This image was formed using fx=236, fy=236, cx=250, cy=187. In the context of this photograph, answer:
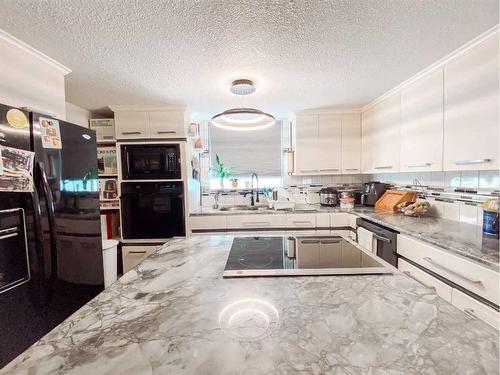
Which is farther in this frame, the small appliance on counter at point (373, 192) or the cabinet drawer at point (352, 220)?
the small appliance on counter at point (373, 192)

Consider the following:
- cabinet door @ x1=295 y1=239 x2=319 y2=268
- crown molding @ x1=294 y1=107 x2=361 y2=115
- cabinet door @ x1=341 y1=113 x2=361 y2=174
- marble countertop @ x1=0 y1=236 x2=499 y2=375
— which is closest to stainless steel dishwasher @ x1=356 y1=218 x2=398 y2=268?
cabinet door @ x1=295 y1=239 x2=319 y2=268

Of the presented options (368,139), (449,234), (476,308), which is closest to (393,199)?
(368,139)

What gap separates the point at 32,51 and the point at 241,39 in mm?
1370

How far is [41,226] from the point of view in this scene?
130 centimetres

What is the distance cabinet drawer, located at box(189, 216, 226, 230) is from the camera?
2.74m

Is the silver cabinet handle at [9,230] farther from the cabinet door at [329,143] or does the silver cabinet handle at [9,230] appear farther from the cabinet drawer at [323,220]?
the cabinet door at [329,143]

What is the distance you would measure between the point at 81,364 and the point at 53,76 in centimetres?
202

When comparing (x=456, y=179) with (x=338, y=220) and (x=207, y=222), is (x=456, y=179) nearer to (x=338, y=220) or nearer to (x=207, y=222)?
(x=338, y=220)

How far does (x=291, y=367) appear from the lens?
459 millimetres

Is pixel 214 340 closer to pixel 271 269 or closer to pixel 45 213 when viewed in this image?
pixel 271 269

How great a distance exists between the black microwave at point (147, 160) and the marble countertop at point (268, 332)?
6.56 feet

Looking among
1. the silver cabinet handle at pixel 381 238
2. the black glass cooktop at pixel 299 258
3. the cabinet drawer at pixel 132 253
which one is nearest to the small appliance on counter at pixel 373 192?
the silver cabinet handle at pixel 381 238

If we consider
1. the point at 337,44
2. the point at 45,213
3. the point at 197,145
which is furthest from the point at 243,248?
the point at 197,145

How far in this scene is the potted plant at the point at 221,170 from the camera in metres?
3.38
